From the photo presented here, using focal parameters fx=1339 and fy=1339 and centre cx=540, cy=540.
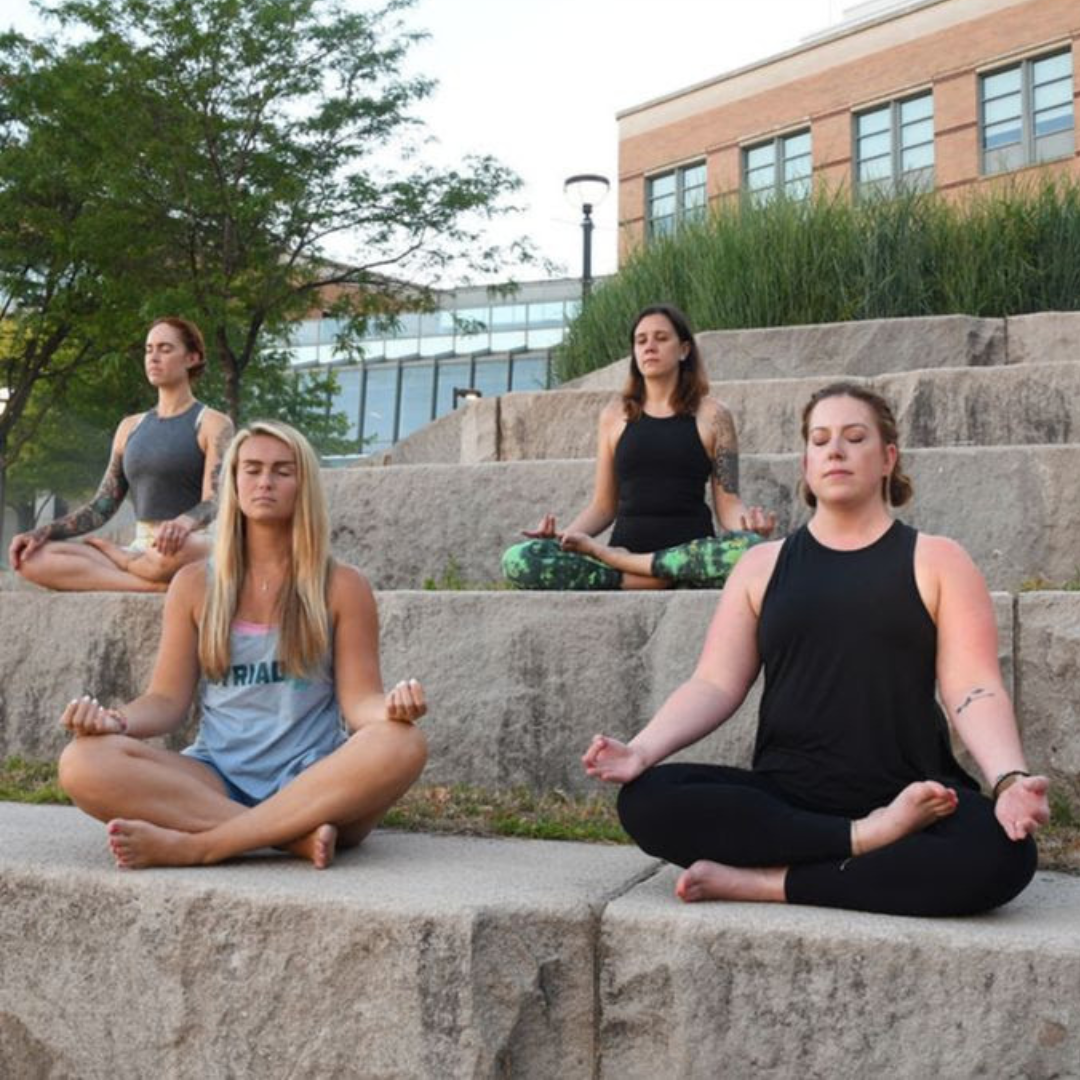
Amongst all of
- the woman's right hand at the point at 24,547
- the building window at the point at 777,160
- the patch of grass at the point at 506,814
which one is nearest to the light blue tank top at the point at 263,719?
the patch of grass at the point at 506,814

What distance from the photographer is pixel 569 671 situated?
4.20 m

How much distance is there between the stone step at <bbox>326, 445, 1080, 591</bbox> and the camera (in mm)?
5188

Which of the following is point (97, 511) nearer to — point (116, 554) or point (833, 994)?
point (116, 554)

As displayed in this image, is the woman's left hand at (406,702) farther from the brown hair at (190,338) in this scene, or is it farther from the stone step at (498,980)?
the brown hair at (190,338)

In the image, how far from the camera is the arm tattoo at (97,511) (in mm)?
5312

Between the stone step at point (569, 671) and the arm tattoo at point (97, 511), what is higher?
the arm tattoo at point (97, 511)

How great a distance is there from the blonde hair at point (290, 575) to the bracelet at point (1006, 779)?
1650 millimetres

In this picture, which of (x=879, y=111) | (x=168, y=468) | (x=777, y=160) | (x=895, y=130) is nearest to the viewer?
(x=168, y=468)

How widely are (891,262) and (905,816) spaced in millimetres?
7213

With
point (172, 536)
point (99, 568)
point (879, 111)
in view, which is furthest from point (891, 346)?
point (879, 111)

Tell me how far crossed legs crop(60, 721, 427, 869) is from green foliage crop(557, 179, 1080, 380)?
6.65 meters

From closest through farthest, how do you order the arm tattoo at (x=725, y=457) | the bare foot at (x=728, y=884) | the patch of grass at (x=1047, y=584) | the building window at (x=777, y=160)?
the bare foot at (x=728, y=884) → the patch of grass at (x=1047, y=584) → the arm tattoo at (x=725, y=457) → the building window at (x=777, y=160)

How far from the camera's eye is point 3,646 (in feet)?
16.6

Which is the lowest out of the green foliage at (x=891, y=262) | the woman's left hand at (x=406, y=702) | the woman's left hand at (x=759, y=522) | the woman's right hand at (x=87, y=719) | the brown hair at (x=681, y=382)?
the woman's right hand at (x=87, y=719)
